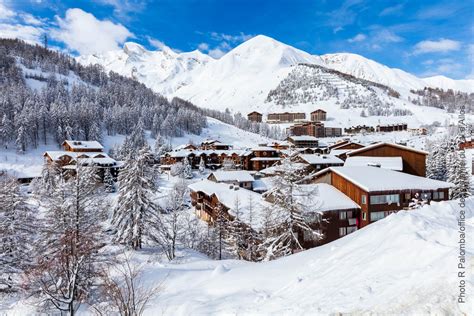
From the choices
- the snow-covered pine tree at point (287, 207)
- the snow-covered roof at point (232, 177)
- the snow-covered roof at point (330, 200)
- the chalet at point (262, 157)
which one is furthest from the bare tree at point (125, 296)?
the chalet at point (262, 157)

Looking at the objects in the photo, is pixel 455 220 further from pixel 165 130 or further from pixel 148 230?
pixel 165 130

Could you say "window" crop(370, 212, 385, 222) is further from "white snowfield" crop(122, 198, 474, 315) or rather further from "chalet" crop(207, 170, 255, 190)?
"chalet" crop(207, 170, 255, 190)

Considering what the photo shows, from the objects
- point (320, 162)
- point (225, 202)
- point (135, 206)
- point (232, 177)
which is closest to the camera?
point (135, 206)

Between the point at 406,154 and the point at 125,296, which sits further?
the point at 406,154

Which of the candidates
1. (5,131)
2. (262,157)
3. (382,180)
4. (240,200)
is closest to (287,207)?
(382,180)

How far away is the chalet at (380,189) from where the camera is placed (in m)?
36.0

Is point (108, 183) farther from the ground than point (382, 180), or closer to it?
closer to it

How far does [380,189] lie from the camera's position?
36062 mm

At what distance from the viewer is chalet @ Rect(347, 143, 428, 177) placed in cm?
5234

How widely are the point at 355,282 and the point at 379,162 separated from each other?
45.9 metres

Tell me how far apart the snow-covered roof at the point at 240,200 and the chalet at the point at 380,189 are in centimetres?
1031

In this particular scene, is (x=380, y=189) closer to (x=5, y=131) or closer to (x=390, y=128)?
(x=5, y=131)

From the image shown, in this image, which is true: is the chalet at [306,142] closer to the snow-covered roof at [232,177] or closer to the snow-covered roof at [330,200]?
the snow-covered roof at [232,177]

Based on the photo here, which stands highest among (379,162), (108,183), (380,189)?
(379,162)
